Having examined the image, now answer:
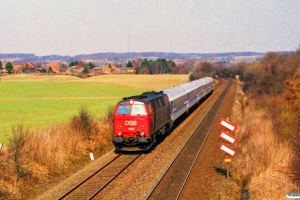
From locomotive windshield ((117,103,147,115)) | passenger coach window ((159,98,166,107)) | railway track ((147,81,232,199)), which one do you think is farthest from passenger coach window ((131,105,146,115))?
passenger coach window ((159,98,166,107))

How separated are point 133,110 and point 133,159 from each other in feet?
8.96

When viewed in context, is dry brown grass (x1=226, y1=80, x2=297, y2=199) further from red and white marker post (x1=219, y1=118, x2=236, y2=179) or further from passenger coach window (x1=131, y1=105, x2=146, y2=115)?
passenger coach window (x1=131, y1=105, x2=146, y2=115)

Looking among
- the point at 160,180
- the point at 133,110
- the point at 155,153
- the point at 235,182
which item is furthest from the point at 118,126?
the point at 235,182

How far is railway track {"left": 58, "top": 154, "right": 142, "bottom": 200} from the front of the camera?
46.6 feet

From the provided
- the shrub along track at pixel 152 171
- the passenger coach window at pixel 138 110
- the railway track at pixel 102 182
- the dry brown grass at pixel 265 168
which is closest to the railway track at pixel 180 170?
the railway track at pixel 102 182

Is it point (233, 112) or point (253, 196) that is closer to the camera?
point (253, 196)

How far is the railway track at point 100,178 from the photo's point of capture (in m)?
14.2

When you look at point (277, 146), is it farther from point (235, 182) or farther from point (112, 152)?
point (112, 152)

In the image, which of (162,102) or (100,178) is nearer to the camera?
(100,178)

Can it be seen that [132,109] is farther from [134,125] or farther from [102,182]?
[102,182]

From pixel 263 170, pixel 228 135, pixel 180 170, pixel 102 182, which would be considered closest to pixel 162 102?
pixel 180 170

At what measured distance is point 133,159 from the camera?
1986 cm

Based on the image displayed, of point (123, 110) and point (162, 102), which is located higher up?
point (123, 110)

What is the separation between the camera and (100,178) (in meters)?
16.5
